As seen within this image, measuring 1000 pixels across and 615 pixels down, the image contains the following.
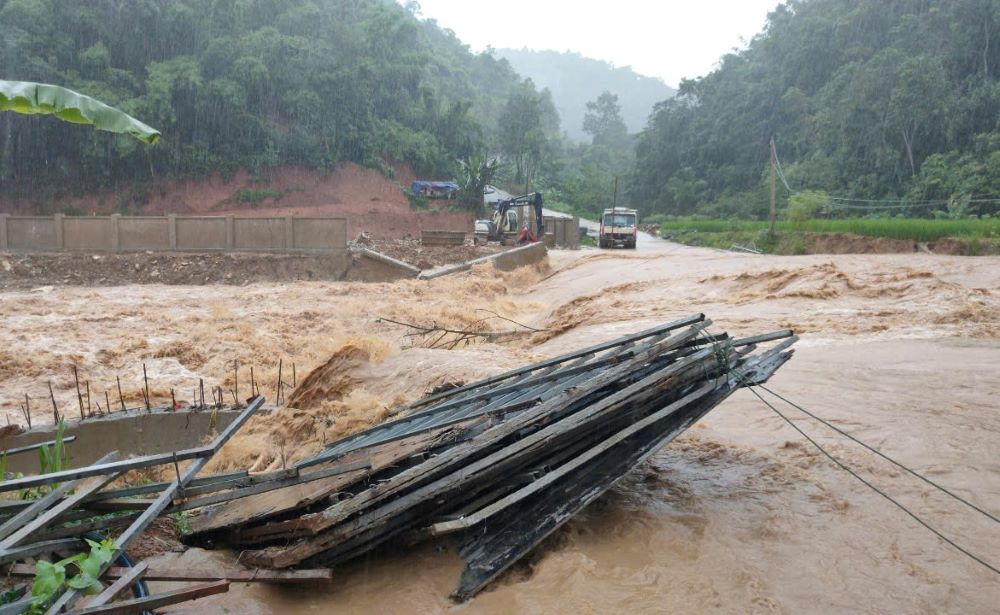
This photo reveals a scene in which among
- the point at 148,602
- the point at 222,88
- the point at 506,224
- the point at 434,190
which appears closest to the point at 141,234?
the point at 506,224

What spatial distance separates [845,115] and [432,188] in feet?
97.7

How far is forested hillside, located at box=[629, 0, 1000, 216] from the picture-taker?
139ft

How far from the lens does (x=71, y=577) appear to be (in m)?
3.31

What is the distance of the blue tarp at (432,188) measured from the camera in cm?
5450

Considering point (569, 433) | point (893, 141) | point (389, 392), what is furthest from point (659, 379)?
point (893, 141)

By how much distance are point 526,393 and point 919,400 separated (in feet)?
14.0

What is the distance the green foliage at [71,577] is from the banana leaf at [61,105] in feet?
12.9

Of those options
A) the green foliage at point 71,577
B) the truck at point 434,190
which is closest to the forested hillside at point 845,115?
the truck at point 434,190

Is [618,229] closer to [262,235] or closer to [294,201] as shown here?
[262,235]

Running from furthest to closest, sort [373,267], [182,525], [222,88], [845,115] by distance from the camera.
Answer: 1. [845,115]
2. [222,88]
3. [373,267]
4. [182,525]

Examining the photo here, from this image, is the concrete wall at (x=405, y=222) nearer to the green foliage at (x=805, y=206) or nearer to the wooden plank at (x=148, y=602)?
the green foliage at (x=805, y=206)

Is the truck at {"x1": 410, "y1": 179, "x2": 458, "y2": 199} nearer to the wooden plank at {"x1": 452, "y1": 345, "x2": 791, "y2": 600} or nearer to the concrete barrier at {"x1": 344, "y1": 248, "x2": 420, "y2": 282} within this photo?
the concrete barrier at {"x1": 344, "y1": 248, "x2": 420, "y2": 282}

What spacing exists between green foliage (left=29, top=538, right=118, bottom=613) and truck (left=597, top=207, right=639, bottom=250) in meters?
33.3

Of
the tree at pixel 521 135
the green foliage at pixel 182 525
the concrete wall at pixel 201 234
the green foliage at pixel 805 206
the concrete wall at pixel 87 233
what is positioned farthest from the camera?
the tree at pixel 521 135
